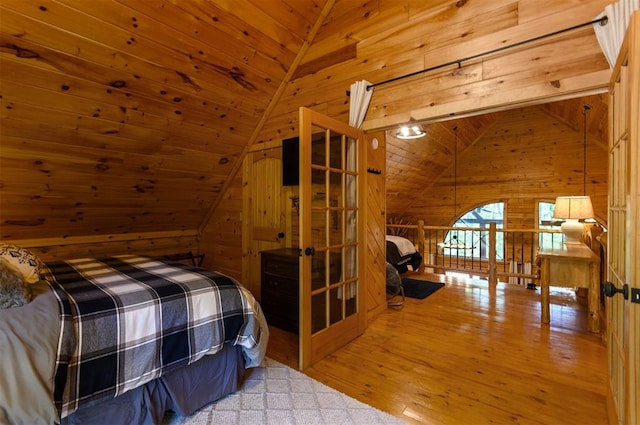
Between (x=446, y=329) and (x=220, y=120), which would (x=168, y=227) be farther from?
(x=446, y=329)

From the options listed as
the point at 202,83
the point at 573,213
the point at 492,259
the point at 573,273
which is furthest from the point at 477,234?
the point at 202,83

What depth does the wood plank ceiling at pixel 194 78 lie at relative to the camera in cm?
209

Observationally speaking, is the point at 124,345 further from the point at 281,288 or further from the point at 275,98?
the point at 275,98

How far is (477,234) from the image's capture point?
7910mm

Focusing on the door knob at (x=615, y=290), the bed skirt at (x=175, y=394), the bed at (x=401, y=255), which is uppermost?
the door knob at (x=615, y=290)

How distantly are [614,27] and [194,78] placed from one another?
10.2 feet

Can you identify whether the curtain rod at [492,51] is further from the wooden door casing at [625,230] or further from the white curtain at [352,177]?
the wooden door casing at [625,230]

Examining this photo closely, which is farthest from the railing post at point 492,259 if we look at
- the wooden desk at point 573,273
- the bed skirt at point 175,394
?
the bed skirt at point 175,394

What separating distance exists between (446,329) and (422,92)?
2277 mm

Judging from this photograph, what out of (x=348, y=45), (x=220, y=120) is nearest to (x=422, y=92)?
(x=348, y=45)

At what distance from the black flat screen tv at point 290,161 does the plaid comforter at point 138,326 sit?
155 centimetres

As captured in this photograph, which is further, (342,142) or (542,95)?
(342,142)

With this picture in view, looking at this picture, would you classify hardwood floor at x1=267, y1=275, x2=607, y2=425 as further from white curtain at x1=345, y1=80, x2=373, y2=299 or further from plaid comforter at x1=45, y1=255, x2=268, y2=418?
plaid comforter at x1=45, y1=255, x2=268, y2=418

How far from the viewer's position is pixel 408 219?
8117 millimetres
